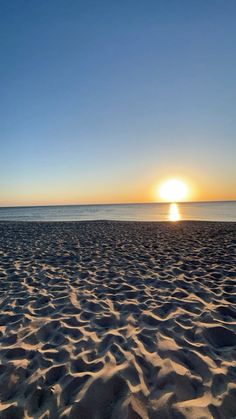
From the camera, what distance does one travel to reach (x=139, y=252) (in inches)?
405

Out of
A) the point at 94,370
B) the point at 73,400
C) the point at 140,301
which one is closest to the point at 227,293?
the point at 140,301

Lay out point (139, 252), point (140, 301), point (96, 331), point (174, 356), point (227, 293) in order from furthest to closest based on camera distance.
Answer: point (139, 252) < point (227, 293) < point (140, 301) < point (96, 331) < point (174, 356)

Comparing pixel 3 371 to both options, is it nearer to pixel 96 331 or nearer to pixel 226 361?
pixel 96 331

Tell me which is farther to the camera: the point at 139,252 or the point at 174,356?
the point at 139,252

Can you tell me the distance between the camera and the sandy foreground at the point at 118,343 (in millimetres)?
2727

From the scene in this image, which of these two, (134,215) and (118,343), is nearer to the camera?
(118,343)

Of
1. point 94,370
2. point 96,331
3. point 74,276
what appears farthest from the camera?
point 74,276

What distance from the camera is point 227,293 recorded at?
223 inches

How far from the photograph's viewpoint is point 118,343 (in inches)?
148

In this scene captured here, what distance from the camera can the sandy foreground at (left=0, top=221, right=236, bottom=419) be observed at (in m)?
2.73

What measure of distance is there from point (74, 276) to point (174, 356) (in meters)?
4.17

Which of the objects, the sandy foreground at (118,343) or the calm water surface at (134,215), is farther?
the calm water surface at (134,215)

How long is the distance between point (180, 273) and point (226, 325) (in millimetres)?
2987

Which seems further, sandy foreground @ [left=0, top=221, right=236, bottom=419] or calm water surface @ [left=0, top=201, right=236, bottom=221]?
calm water surface @ [left=0, top=201, right=236, bottom=221]
